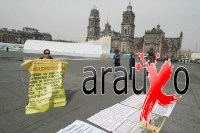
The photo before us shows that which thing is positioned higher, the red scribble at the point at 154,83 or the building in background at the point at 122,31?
the building in background at the point at 122,31

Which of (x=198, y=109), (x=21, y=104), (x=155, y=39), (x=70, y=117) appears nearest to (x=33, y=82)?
(x=21, y=104)

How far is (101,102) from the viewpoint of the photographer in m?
4.49

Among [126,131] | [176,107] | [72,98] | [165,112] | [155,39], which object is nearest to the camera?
[126,131]

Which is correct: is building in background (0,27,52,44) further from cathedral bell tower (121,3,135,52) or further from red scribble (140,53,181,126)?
red scribble (140,53,181,126)

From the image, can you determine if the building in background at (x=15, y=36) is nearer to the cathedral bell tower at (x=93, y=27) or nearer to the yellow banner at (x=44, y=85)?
the cathedral bell tower at (x=93, y=27)

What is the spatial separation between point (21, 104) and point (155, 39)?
95.5m

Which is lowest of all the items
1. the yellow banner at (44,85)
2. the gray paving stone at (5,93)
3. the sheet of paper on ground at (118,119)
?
the sheet of paper on ground at (118,119)

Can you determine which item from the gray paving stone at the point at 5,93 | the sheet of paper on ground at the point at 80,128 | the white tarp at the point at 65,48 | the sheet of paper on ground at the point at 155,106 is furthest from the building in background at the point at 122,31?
the sheet of paper on ground at the point at 80,128

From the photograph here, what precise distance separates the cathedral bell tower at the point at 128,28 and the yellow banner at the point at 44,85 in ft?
293

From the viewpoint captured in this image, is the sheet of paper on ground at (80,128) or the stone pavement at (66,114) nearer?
the sheet of paper on ground at (80,128)

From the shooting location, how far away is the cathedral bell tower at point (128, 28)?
87.9 meters

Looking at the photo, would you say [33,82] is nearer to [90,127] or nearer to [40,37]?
[90,127]

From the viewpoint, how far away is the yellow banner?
3.54 meters

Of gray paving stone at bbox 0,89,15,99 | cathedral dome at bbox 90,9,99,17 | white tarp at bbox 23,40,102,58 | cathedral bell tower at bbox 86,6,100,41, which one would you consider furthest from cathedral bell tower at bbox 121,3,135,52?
gray paving stone at bbox 0,89,15,99
